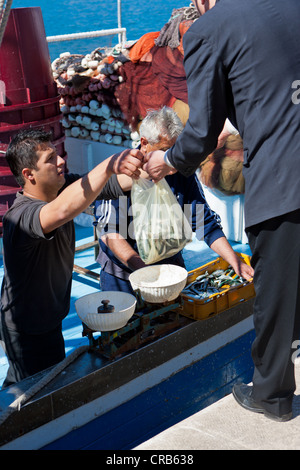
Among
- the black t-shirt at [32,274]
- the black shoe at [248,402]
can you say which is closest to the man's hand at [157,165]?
the black t-shirt at [32,274]

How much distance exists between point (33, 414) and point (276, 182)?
1425 mm

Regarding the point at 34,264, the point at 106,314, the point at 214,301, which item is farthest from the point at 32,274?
the point at 214,301

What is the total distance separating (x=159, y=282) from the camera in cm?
316

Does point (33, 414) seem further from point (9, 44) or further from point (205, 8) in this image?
point (9, 44)

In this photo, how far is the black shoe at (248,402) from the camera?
7.91 feet

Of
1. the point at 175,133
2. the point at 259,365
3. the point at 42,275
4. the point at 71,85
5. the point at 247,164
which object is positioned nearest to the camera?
the point at 247,164

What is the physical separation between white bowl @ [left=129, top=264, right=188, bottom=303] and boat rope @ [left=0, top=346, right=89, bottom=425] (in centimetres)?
43

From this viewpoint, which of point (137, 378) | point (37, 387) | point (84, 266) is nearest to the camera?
point (37, 387)

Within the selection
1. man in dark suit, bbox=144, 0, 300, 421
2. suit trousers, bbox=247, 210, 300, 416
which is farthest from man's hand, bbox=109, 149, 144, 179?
suit trousers, bbox=247, 210, 300, 416

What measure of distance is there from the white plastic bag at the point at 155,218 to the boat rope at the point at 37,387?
2.20 ft

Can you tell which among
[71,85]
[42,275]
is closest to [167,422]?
[42,275]

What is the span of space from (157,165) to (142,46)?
14.6 feet

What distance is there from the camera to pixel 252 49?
2057mm

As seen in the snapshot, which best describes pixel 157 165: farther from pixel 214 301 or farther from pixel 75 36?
pixel 75 36
